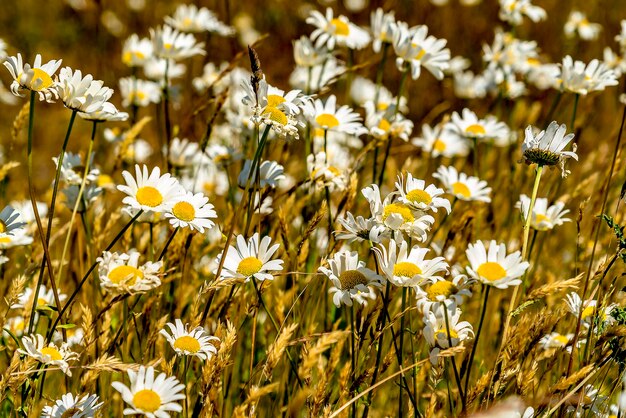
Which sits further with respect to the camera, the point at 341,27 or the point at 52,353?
the point at 341,27

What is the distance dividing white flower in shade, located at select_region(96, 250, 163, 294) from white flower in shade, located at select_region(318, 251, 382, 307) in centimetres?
35

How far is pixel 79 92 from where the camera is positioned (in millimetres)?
1612

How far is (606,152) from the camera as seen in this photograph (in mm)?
3285

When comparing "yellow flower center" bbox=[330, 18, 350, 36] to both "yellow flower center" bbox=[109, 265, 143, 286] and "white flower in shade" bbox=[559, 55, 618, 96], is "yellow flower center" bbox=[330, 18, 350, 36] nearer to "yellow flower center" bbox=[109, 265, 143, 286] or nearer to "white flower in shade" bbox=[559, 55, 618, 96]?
"white flower in shade" bbox=[559, 55, 618, 96]

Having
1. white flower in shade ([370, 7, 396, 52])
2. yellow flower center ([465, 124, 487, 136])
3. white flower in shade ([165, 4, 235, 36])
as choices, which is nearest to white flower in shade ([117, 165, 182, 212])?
white flower in shade ([370, 7, 396, 52])

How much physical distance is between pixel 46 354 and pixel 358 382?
2.08ft

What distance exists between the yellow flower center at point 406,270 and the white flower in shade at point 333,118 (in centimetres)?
80

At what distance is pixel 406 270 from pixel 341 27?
1.54 m

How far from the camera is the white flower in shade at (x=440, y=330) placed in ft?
5.22

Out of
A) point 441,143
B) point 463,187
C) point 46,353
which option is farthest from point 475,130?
point 46,353

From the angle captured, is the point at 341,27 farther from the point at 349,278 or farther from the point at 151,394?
the point at 151,394

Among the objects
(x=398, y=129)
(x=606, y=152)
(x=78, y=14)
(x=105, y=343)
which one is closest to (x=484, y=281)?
(x=105, y=343)

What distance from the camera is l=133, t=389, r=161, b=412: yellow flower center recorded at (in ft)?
4.29

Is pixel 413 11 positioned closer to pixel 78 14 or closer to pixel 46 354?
pixel 78 14
